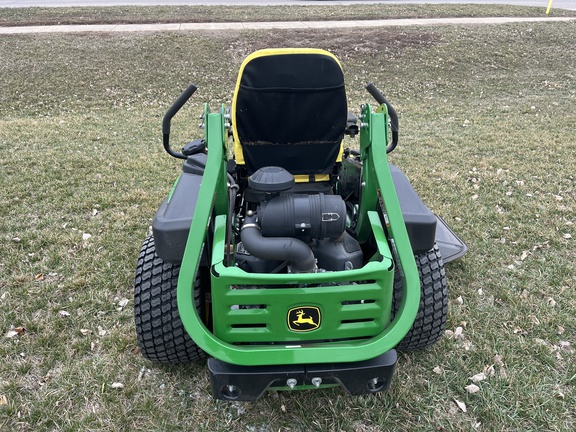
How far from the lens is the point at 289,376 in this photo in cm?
182

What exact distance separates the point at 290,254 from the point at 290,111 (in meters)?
0.96

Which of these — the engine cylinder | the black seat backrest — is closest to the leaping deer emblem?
the engine cylinder

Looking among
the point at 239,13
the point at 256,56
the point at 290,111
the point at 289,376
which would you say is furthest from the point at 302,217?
the point at 239,13

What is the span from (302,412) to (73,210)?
2903 mm

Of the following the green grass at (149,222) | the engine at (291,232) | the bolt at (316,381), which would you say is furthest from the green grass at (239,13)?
the bolt at (316,381)

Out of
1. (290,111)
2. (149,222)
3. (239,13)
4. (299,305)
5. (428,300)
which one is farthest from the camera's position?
(239,13)

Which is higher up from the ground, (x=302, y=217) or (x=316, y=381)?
(x=302, y=217)

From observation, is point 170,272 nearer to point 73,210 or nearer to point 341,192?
point 341,192

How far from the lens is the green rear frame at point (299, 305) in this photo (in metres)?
1.79

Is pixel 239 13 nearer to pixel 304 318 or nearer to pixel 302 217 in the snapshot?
pixel 302 217

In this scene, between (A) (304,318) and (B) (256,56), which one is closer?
(A) (304,318)

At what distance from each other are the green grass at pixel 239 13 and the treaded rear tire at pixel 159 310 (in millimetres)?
11342

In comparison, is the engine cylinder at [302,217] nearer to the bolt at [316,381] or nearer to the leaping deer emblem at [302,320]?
the leaping deer emblem at [302,320]

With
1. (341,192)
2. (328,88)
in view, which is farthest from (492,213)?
(328,88)
